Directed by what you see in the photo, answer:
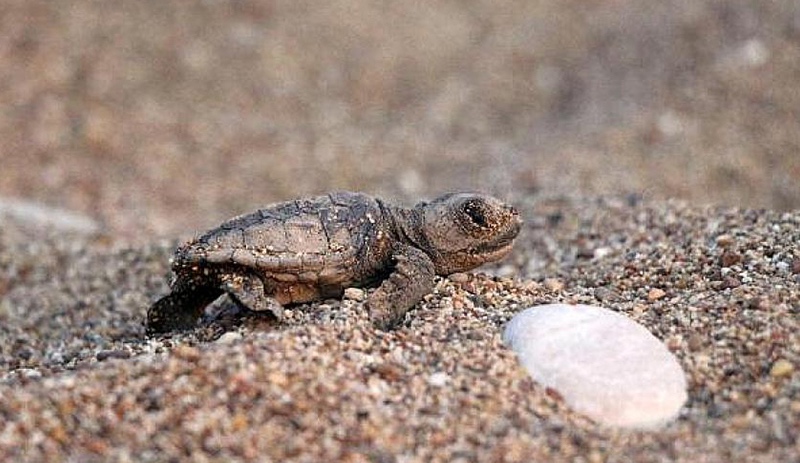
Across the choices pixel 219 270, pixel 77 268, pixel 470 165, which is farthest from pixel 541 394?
pixel 470 165

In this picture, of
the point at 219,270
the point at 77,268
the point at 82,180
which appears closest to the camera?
the point at 219,270

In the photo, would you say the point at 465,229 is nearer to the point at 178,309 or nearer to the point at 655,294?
the point at 655,294

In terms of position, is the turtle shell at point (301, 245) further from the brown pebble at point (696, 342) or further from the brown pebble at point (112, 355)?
the brown pebble at point (696, 342)

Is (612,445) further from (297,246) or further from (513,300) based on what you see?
(297,246)

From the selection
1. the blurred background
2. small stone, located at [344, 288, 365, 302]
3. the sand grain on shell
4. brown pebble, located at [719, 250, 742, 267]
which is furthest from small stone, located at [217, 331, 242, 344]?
the blurred background

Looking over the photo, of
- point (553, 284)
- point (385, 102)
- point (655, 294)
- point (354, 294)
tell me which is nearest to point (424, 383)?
point (354, 294)

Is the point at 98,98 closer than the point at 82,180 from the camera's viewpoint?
No

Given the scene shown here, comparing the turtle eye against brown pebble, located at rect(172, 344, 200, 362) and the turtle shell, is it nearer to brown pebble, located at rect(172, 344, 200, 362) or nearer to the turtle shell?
the turtle shell
